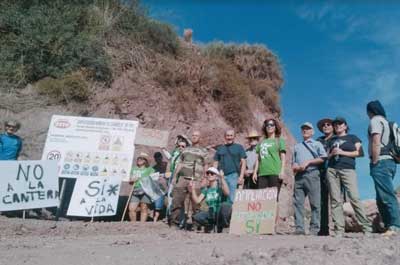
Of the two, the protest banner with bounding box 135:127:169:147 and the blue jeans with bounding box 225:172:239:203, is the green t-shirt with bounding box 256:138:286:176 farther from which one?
the protest banner with bounding box 135:127:169:147

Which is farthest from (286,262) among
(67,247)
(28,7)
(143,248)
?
(28,7)

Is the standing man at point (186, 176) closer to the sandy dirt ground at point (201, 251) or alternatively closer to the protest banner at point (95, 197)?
the protest banner at point (95, 197)

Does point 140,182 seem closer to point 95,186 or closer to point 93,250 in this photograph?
point 95,186

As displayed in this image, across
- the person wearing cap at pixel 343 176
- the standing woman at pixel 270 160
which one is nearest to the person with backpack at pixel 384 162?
the person wearing cap at pixel 343 176

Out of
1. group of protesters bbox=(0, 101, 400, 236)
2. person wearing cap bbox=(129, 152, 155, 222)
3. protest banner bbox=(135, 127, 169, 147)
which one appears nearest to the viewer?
group of protesters bbox=(0, 101, 400, 236)

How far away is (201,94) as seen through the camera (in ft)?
54.2

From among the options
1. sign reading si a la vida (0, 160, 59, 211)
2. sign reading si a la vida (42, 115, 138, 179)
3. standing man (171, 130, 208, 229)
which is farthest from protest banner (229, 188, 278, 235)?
sign reading si a la vida (0, 160, 59, 211)

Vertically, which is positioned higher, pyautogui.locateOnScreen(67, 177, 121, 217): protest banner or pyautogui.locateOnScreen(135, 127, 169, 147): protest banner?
pyautogui.locateOnScreen(135, 127, 169, 147): protest banner

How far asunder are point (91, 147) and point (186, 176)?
2.77 meters

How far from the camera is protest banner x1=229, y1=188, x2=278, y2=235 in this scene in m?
7.21

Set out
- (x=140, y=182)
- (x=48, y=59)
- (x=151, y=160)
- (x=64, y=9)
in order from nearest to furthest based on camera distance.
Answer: (x=140, y=182) → (x=151, y=160) → (x=48, y=59) → (x=64, y=9)

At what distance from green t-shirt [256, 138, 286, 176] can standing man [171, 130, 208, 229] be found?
56.3 inches

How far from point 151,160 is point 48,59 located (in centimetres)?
474

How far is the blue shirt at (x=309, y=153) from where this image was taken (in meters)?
7.16
